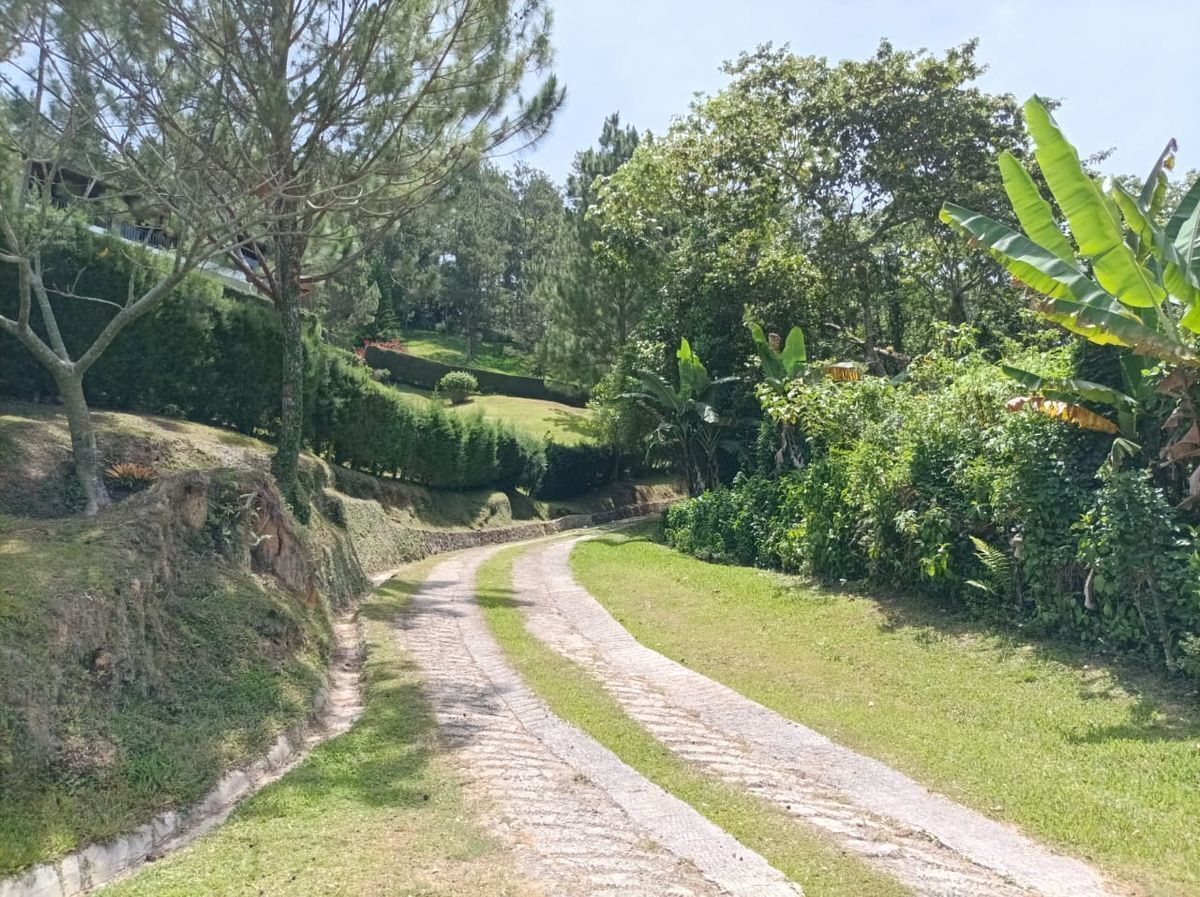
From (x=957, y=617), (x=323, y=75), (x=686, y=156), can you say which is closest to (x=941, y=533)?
(x=957, y=617)

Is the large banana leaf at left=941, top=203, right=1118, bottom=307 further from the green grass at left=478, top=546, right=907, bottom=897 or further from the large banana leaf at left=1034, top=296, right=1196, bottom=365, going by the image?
the green grass at left=478, top=546, right=907, bottom=897

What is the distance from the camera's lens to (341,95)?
37.8ft

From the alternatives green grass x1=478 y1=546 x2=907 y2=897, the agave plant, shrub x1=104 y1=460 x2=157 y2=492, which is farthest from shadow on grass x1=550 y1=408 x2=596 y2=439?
the agave plant

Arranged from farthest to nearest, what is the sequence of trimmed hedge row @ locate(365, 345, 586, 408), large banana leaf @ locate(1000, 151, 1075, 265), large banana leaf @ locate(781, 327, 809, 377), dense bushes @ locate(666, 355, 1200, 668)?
1. trimmed hedge row @ locate(365, 345, 586, 408)
2. large banana leaf @ locate(781, 327, 809, 377)
3. large banana leaf @ locate(1000, 151, 1075, 265)
4. dense bushes @ locate(666, 355, 1200, 668)

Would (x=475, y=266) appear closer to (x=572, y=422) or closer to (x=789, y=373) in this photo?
(x=572, y=422)

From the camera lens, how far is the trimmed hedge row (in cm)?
4900

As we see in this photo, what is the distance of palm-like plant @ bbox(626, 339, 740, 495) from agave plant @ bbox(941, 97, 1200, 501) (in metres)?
12.5

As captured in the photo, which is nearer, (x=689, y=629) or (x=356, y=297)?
A: (x=689, y=629)

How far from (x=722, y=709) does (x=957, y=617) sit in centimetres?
443

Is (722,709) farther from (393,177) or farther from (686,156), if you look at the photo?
(686,156)

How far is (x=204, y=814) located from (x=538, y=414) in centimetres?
3948

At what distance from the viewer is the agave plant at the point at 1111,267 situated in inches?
308

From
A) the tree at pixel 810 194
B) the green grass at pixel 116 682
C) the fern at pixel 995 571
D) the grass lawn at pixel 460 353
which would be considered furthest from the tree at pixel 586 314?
the green grass at pixel 116 682

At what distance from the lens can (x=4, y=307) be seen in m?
13.8
